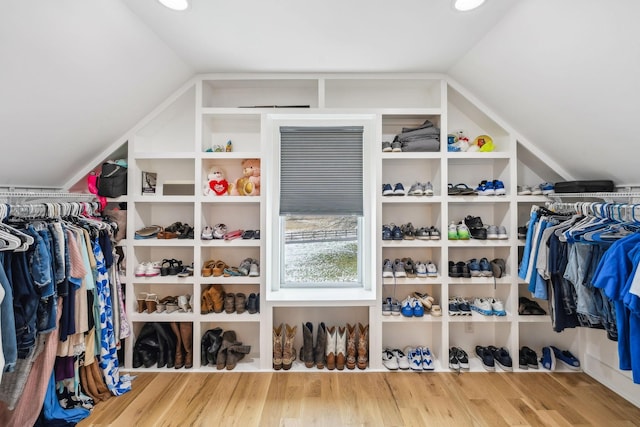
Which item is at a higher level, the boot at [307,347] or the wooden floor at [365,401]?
the boot at [307,347]

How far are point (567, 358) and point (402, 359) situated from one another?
4.42 feet

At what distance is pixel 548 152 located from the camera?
2.32 meters

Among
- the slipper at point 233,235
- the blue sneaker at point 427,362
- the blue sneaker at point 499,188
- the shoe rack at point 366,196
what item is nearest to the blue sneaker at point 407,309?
the shoe rack at point 366,196

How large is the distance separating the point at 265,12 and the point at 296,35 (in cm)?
27

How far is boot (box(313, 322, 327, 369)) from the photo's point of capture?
2.36 m

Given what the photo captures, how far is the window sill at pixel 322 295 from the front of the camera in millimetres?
2383

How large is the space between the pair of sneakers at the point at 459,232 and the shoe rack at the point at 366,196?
0.06 meters

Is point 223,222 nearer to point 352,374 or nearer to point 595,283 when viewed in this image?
point 352,374

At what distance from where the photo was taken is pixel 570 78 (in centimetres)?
167

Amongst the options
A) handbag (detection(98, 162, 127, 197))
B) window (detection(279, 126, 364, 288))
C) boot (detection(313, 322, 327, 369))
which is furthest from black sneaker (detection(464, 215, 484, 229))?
handbag (detection(98, 162, 127, 197))

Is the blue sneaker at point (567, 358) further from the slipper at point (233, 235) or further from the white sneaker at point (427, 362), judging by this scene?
the slipper at point (233, 235)

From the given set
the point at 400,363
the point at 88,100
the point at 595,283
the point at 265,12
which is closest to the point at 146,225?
the point at 88,100

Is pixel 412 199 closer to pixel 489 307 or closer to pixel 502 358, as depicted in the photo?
pixel 489 307

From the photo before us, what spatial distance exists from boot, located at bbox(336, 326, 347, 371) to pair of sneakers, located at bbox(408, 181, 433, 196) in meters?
1.30
